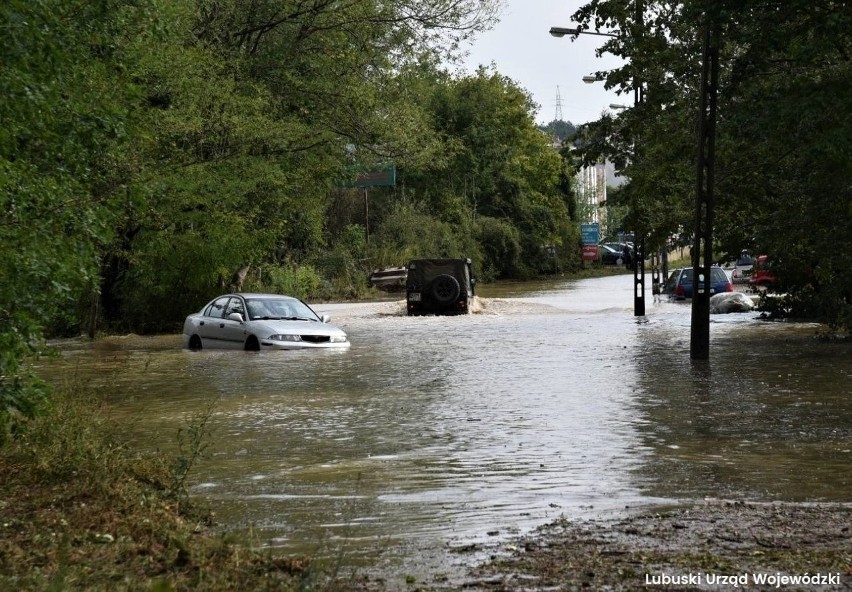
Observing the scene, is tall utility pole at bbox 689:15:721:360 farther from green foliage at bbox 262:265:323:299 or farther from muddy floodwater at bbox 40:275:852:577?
green foliage at bbox 262:265:323:299

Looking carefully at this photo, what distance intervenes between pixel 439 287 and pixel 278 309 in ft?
57.4

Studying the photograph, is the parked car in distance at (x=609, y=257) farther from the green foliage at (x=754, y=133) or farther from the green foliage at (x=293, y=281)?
the green foliage at (x=754, y=133)

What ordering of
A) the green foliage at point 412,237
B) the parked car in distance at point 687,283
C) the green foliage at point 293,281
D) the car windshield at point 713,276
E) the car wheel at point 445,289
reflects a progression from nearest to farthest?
the car wheel at point 445,289 → the parked car in distance at point 687,283 → the car windshield at point 713,276 → the green foliage at point 293,281 → the green foliage at point 412,237

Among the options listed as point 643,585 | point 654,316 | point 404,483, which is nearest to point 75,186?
point 404,483

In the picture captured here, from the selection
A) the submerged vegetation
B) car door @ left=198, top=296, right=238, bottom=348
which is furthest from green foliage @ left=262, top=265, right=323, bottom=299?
car door @ left=198, top=296, right=238, bottom=348

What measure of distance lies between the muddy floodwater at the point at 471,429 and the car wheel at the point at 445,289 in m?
13.1

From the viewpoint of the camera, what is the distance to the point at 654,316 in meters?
40.6

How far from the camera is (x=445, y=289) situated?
4334 centimetres

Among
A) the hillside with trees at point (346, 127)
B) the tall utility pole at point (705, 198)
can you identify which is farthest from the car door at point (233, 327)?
the tall utility pole at point (705, 198)

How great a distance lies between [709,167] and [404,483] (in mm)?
13555

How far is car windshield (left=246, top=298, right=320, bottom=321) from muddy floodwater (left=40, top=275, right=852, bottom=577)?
115 centimetres

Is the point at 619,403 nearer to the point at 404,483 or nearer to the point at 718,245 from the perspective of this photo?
the point at 404,483

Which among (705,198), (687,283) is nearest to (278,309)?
(705,198)

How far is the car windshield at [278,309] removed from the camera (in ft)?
85.0
